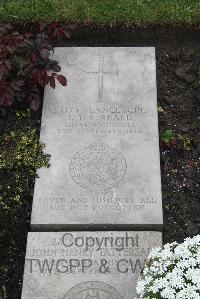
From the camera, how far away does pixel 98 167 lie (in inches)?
182

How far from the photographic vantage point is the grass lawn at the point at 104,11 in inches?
230

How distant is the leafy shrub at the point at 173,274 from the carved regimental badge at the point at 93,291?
0.29 m

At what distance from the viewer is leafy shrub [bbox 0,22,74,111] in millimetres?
4897

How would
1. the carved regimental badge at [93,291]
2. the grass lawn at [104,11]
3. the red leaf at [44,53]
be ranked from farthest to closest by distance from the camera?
the grass lawn at [104,11], the red leaf at [44,53], the carved regimental badge at [93,291]

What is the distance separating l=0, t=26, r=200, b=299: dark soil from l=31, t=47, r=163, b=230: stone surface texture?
0.31m

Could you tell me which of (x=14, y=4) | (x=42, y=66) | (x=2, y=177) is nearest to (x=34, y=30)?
(x=14, y=4)

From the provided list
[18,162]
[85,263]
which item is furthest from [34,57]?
[85,263]

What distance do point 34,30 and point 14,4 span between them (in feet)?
1.22

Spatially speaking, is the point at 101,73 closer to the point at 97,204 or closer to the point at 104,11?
the point at 104,11

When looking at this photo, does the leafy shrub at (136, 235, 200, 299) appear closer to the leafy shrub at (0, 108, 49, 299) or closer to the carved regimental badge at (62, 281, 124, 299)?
the carved regimental badge at (62, 281, 124, 299)

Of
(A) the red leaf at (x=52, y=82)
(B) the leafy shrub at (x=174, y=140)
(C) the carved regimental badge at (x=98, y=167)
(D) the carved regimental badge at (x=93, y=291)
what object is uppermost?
(A) the red leaf at (x=52, y=82)

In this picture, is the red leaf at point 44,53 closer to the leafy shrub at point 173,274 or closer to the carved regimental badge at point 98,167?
the carved regimental badge at point 98,167

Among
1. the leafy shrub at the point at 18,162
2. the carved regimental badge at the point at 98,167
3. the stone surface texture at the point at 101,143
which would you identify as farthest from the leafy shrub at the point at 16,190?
the carved regimental badge at the point at 98,167

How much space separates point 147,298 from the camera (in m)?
3.67
